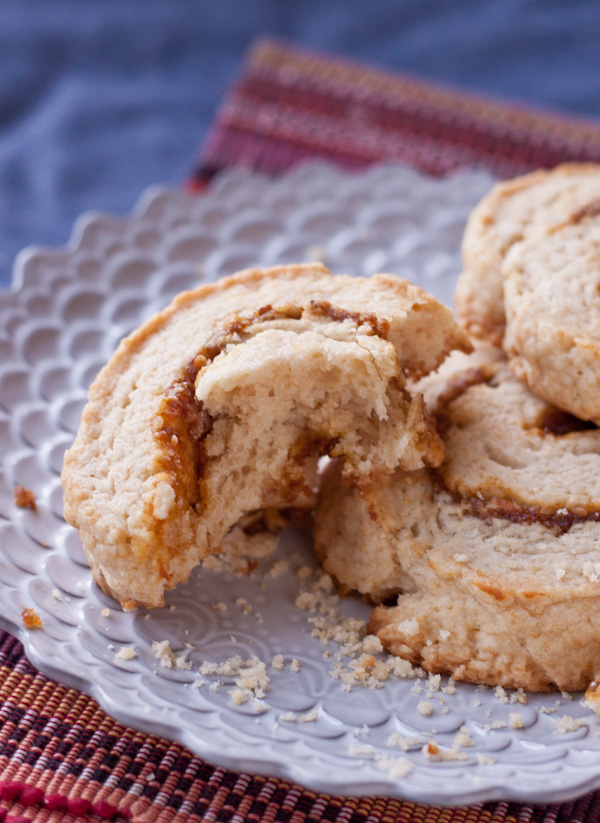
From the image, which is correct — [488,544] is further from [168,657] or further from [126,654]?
[126,654]

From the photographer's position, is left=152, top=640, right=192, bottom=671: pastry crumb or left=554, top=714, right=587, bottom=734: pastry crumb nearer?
left=554, top=714, right=587, bottom=734: pastry crumb

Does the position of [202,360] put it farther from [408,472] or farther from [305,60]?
[305,60]

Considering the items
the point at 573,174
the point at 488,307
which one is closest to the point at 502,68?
the point at 573,174

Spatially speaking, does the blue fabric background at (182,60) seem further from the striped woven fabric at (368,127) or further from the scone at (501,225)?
the scone at (501,225)

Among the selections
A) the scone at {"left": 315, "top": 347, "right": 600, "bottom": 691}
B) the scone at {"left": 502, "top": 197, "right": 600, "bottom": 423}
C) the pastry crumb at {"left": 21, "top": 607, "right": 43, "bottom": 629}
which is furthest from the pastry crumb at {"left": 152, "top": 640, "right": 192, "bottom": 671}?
the scone at {"left": 502, "top": 197, "right": 600, "bottom": 423}

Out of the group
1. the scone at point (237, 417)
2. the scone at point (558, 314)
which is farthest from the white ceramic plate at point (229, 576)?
the scone at point (558, 314)

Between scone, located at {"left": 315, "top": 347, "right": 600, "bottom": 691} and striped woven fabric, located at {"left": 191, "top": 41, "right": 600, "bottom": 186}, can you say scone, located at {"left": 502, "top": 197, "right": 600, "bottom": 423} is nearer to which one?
scone, located at {"left": 315, "top": 347, "right": 600, "bottom": 691}
